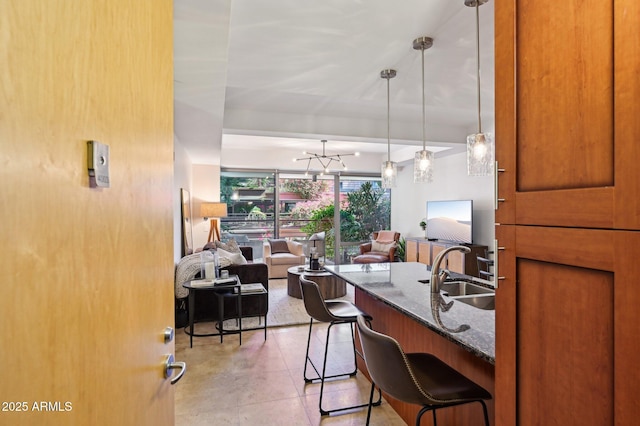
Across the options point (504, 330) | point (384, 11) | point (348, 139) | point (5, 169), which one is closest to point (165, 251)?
point (5, 169)

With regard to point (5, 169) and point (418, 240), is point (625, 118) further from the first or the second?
point (418, 240)

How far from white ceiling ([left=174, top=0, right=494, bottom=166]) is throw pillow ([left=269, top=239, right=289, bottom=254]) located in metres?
2.68

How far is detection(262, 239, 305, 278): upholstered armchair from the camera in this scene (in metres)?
6.71

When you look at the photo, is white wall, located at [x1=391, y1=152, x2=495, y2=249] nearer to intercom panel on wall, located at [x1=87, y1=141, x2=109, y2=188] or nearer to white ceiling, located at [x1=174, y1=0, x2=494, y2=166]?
white ceiling, located at [x1=174, y1=0, x2=494, y2=166]

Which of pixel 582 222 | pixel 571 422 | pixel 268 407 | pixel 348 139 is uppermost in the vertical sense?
pixel 348 139

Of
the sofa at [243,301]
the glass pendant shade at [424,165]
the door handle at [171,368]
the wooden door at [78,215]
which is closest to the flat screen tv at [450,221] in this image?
the glass pendant shade at [424,165]

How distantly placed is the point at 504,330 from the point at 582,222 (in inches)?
14.6

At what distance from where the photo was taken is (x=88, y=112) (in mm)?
625

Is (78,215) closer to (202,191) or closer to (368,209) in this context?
(202,191)

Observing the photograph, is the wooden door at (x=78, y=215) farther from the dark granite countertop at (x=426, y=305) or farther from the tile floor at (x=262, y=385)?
the tile floor at (x=262, y=385)

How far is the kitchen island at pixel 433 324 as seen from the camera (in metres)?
1.41

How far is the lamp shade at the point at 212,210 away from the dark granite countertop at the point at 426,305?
4017 millimetres

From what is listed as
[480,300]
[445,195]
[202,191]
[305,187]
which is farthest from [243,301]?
[445,195]

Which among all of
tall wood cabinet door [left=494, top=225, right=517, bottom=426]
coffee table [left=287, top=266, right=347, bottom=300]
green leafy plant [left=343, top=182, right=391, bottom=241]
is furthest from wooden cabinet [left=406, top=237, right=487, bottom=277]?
tall wood cabinet door [left=494, top=225, right=517, bottom=426]
